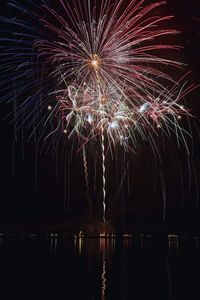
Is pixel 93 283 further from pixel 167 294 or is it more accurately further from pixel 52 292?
pixel 167 294

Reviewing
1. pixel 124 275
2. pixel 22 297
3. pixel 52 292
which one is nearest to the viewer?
pixel 22 297

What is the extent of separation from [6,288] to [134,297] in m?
6.78

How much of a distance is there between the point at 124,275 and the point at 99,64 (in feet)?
49.9

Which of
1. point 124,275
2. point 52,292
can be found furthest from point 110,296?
point 124,275

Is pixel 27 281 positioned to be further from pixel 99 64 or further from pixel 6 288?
pixel 99 64

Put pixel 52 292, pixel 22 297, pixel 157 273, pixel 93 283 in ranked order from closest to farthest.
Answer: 1. pixel 22 297
2. pixel 52 292
3. pixel 93 283
4. pixel 157 273

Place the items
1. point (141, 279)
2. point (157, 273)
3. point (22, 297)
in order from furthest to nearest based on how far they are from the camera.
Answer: point (157, 273) → point (141, 279) → point (22, 297)

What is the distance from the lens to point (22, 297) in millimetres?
14320

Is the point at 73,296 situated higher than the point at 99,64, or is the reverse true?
the point at 99,64

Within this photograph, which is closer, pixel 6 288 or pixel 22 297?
pixel 22 297

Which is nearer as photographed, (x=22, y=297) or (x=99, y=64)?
Result: (x=22, y=297)

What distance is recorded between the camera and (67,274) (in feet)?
70.3

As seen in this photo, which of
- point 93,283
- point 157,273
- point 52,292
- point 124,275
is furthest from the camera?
point 157,273

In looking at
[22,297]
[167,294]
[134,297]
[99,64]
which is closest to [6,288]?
[22,297]
